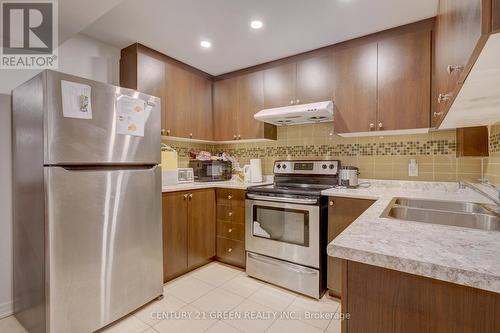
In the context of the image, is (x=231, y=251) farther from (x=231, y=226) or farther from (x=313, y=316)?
(x=313, y=316)

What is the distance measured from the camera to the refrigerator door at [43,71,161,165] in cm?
138

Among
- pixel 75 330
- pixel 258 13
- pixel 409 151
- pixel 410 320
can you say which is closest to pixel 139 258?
pixel 75 330

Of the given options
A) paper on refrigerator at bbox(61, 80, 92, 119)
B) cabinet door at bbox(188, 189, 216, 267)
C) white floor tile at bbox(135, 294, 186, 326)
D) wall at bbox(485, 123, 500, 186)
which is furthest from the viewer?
cabinet door at bbox(188, 189, 216, 267)

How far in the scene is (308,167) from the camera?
259 centimetres

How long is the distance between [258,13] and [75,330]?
2434mm

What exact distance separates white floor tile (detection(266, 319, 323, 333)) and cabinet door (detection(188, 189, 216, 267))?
1047 mm

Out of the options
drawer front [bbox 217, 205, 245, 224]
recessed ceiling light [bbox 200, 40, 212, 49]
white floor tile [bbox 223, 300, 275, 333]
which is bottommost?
Result: white floor tile [bbox 223, 300, 275, 333]

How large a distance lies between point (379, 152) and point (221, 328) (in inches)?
78.5

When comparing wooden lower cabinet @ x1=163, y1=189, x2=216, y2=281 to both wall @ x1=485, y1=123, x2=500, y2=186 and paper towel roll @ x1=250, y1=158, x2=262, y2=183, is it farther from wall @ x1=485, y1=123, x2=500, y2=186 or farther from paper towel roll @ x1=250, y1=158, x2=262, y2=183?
wall @ x1=485, y1=123, x2=500, y2=186

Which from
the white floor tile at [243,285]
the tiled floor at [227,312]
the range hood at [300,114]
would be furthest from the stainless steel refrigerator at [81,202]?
the range hood at [300,114]

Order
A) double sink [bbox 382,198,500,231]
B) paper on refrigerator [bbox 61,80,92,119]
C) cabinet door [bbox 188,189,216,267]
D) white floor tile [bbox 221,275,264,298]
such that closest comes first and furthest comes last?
1. double sink [bbox 382,198,500,231]
2. paper on refrigerator [bbox 61,80,92,119]
3. white floor tile [bbox 221,275,264,298]
4. cabinet door [bbox 188,189,216,267]

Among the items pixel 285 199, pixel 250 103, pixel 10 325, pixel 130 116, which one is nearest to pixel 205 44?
pixel 250 103

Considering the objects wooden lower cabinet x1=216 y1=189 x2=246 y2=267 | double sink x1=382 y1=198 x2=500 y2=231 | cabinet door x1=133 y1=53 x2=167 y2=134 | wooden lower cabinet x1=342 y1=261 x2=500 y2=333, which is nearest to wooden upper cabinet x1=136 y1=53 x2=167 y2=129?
cabinet door x1=133 y1=53 x2=167 y2=134

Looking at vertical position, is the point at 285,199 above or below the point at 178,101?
below
